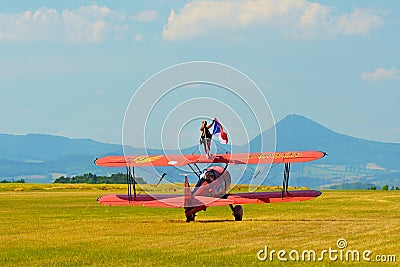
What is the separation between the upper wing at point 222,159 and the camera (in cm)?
2947

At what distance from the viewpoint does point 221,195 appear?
3047cm

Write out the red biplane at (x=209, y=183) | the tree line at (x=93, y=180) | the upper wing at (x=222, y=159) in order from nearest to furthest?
the red biplane at (x=209, y=183) → the upper wing at (x=222, y=159) → the tree line at (x=93, y=180)

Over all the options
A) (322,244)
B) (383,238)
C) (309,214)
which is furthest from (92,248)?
(309,214)

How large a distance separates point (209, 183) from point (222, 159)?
113cm

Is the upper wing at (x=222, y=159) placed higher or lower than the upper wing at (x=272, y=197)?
higher

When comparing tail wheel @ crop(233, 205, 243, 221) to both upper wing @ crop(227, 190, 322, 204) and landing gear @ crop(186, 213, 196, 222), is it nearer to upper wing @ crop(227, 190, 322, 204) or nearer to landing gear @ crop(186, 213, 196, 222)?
upper wing @ crop(227, 190, 322, 204)

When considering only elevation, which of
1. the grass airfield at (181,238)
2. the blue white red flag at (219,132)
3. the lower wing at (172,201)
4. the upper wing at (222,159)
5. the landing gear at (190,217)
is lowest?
the grass airfield at (181,238)

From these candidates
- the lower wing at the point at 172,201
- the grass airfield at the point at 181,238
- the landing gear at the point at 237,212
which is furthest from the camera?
the landing gear at the point at 237,212

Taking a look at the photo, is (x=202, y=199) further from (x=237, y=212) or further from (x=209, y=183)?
(x=237, y=212)

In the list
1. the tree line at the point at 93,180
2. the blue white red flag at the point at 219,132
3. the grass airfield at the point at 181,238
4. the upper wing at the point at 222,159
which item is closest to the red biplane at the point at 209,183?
the upper wing at the point at 222,159

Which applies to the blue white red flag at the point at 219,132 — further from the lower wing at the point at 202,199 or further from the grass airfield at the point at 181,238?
the grass airfield at the point at 181,238

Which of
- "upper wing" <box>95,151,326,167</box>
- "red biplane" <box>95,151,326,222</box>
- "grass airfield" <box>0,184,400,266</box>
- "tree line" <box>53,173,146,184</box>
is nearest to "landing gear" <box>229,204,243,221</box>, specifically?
"red biplane" <box>95,151,326,222</box>

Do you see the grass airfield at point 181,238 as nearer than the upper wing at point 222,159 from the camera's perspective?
Yes

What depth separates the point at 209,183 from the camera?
29688 mm
